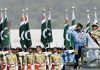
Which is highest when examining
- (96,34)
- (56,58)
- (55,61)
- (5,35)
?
(5,35)

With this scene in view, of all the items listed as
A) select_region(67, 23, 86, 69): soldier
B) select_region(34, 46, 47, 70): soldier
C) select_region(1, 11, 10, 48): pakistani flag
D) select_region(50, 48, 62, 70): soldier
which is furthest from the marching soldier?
select_region(67, 23, 86, 69): soldier

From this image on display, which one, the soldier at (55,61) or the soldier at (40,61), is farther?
the soldier at (55,61)

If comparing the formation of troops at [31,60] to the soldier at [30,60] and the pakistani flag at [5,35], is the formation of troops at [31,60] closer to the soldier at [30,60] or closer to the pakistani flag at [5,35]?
the soldier at [30,60]

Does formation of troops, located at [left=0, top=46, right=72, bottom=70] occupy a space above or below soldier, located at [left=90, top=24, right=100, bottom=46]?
below

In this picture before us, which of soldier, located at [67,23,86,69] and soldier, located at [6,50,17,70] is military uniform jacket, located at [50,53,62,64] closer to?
soldier, located at [6,50,17,70]

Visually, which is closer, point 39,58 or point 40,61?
point 39,58

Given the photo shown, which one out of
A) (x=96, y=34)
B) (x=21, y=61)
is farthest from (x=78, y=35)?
(x=21, y=61)

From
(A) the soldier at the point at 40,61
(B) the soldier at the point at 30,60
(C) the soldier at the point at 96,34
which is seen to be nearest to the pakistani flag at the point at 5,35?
(B) the soldier at the point at 30,60

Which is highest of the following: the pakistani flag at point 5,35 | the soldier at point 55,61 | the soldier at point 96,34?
the pakistani flag at point 5,35

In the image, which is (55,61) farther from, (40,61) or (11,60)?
(11,60)

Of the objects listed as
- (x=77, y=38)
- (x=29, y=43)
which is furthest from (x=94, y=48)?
(x=29, y=43)

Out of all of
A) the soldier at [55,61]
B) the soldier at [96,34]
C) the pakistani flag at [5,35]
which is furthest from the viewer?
the pakistani flag at [5,35]

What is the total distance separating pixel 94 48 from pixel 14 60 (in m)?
14.5

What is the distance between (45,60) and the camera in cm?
3491
